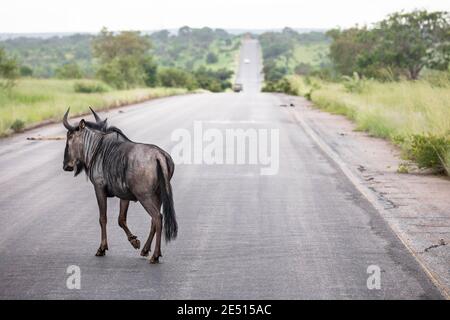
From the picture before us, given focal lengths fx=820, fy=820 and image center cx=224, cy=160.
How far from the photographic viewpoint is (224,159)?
16922mm

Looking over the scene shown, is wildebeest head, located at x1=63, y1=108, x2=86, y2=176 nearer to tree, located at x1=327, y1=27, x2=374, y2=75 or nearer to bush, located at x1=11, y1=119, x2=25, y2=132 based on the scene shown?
bush, located at x1=11, y1=119, x2=25, y2=132

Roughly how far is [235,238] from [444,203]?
398cm

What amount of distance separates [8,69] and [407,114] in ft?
83.4

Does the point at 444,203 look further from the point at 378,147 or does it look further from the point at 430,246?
the point at 378,147

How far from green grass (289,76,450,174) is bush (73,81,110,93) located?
17045 mm

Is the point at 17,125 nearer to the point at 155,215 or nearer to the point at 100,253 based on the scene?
the point at 100,253

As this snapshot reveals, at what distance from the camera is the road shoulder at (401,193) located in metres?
8.56

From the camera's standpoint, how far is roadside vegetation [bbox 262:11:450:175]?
1625 centimetres

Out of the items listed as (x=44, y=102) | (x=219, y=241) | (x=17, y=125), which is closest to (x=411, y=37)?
(x=44, y=102)

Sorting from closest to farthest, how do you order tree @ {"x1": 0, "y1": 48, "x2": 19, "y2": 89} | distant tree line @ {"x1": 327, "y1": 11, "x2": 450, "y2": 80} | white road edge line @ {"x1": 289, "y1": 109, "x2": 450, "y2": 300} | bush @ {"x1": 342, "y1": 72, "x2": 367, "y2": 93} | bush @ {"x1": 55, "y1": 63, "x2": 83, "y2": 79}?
white road edge line @ {"x1": 289, "y1": 109, "x2": 450, "y2": 300}, bush @ {"x1": 342, "y1": 72, "x2": 367, "y2": 93}, tree @ {"x1": 0, "y1": 48, "x2": 19, "y2": 89}, distant tree line @ {"x1": 327, "y1": 11, "x2": 450, "y2": 80}, bush @ {"x1": 55, "y1": 63, "x2": 83, "y2": 79}

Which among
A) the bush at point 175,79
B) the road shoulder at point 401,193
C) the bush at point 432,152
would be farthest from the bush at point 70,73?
the bush at point 432,152

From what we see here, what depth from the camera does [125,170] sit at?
7.86m

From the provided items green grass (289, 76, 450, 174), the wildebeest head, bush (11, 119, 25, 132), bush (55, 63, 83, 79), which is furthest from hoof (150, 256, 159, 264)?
bush (55, 63, 83, 79)

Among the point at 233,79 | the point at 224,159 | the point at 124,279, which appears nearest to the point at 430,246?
the point at 124,279
